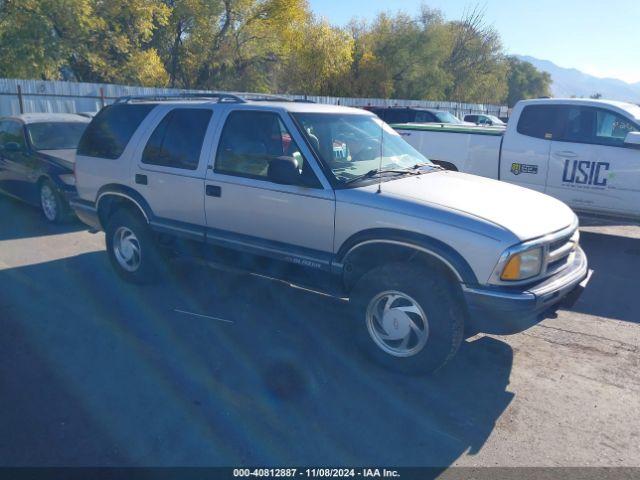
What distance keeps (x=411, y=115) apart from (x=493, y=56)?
37841 mm

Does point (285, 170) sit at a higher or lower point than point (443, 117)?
lower

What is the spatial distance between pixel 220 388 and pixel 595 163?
20.7 feet

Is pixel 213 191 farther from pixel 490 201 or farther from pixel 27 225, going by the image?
pixel 27 225

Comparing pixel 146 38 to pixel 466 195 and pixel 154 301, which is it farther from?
pixel 466 195

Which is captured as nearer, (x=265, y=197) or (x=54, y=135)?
(x=265, y=197)

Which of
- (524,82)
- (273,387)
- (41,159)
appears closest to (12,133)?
(41,159)

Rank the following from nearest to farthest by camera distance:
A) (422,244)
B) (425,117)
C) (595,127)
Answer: (422,244)
(595,127)
(425,117)

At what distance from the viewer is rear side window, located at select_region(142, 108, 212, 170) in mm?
4844

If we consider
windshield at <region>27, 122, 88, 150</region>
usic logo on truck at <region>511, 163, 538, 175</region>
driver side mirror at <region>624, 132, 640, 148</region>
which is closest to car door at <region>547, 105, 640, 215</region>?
driver side mirror at <region>624, 132, 640, 148</region>

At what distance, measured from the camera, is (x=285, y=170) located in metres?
3.95

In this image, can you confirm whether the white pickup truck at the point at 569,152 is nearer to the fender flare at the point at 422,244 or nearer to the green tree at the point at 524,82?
the fender flare at the point at 422,244

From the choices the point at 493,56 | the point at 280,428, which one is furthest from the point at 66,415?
the point at 493,56

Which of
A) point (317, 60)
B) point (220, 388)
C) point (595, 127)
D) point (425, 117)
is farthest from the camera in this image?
point (317, 60)

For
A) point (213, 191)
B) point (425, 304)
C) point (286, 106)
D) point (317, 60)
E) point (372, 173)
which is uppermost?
point (317, 60)
